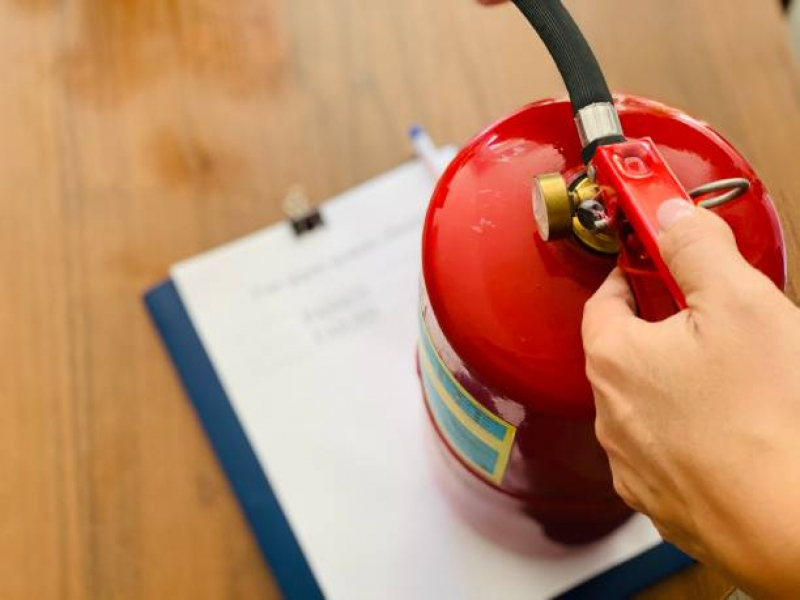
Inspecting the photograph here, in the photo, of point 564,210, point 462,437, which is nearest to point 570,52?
point 564,210

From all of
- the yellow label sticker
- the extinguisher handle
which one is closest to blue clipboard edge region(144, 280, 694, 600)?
the yellow label sticker

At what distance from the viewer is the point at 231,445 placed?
47cm

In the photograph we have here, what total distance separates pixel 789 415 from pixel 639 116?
0.43 feet

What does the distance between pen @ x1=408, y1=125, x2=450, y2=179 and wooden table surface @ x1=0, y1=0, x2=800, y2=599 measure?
0.04ft

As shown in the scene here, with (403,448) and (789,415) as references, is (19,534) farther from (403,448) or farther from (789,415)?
(789,415)

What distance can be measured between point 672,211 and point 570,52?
0.29 ft

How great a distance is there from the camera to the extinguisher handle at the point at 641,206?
0.80ft

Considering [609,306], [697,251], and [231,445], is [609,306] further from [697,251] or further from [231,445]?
[231,445]

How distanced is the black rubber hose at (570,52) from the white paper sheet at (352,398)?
0.23 m

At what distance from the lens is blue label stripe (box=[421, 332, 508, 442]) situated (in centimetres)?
32

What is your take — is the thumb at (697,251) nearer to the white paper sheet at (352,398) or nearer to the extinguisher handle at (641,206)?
the extinguisher handle at (641,206)

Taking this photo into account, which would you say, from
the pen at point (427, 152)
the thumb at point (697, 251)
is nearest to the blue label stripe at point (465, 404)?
the thumb at point (697, 251)

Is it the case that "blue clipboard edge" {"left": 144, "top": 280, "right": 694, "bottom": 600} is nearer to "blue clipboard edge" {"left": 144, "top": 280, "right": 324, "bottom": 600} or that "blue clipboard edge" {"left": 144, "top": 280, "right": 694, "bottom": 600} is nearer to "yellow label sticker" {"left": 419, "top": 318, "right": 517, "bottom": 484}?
"blue clipboard edge" {"left": 144, "top": 280, "right": 324, "bottom": 600}

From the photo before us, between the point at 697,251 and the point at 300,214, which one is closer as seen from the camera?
the point at 697,251
